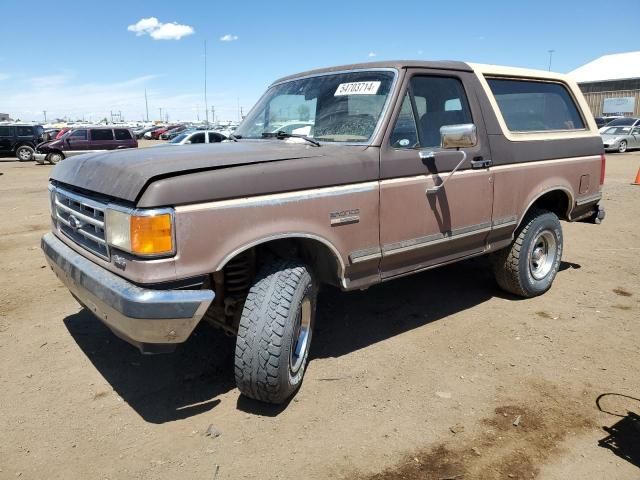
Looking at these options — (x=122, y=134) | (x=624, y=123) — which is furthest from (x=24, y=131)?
(x=624, y=123)

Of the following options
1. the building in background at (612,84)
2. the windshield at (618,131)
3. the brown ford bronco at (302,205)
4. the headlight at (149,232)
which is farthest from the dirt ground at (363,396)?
the building in background at (612,84)

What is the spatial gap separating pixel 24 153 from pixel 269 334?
26201 millimetres

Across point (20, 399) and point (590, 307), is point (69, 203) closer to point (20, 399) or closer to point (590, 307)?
point (20, 399)

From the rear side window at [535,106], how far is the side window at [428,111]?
19.1 inches

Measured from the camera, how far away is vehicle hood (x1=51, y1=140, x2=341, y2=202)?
2.65 meters

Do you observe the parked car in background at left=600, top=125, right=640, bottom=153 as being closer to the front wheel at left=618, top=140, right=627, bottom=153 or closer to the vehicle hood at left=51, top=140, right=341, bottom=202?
the front wheel at left=618, top=140, right=627, bottom=153

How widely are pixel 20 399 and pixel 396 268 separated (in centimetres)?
259

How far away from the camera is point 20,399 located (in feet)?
10.6

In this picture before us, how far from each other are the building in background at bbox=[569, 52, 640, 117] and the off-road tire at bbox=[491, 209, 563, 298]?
46.7m

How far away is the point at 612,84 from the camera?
48.4m

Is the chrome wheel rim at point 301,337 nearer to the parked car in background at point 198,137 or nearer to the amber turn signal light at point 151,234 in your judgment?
the amber turn signal light at point 151,234

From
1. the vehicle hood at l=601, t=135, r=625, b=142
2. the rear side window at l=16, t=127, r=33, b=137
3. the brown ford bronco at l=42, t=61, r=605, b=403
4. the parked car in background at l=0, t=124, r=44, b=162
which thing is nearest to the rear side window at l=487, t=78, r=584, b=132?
the brown ford bronco at l=42, t=61, r=605, b=403

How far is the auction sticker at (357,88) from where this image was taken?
3652mm

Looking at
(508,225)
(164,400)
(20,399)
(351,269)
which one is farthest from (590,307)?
(20,399)
